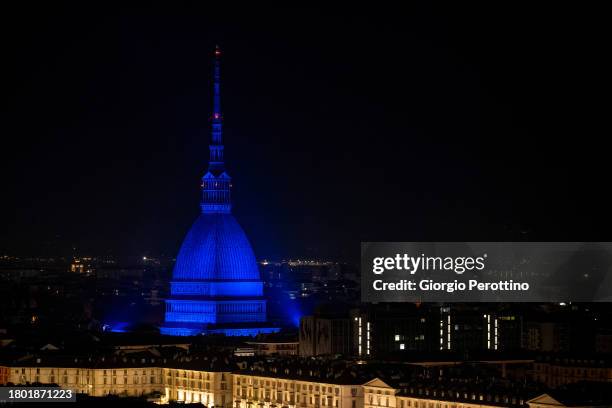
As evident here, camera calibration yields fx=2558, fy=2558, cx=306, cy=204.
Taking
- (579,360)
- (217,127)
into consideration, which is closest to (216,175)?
(217,127)

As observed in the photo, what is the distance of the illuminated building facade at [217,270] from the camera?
116 meters

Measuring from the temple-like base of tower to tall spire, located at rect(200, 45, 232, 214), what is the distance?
5255 millimetres

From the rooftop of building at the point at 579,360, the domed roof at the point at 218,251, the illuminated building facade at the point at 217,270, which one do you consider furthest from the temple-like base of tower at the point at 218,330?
the rooftop of building at the point at 579,360

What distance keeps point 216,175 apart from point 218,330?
7.60 meters

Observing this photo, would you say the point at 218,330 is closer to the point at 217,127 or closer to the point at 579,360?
the point at 217,127

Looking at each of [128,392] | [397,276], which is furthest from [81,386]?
[397,276]

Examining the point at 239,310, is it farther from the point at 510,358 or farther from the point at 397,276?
the point at 510,358

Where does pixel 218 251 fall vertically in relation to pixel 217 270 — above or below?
above

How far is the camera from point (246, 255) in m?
117

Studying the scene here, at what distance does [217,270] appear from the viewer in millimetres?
116500

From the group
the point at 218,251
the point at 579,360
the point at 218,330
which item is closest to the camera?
the point at 579,360

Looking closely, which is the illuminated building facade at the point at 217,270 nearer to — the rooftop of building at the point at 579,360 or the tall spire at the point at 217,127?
the tall spire at the point at 217,127

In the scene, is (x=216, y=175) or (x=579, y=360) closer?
(x=579, y=360)

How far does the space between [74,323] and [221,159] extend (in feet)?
57.6
